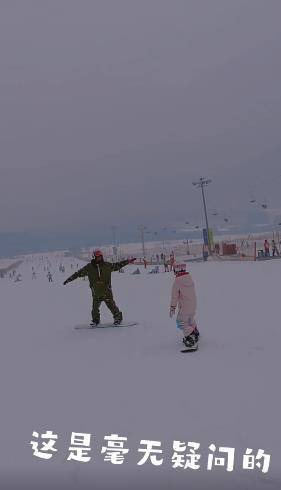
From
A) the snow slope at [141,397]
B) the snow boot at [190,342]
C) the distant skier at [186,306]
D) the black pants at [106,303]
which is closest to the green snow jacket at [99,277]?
the black pants at [106,303]

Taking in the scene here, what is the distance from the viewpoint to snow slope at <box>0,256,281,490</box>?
3.51 m

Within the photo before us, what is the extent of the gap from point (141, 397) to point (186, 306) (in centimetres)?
238

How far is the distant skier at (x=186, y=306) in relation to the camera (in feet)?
23.3

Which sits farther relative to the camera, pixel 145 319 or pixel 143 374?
pixel 145 319

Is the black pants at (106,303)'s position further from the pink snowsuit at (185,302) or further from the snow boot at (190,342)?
the snow boot at (190,342)

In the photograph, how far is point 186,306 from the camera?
7.13 meters

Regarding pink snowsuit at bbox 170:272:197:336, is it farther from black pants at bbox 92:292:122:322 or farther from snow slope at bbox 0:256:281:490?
black pants at bbox 92:292:122:322

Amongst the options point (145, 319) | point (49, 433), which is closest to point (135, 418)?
point (49, 433)

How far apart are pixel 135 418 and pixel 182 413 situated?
1.73 feet

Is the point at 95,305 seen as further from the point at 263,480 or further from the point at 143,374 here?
the point at 263,480

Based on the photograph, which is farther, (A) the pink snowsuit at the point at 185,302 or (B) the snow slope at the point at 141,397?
(A) the pink snowsuit at the point at 185,302

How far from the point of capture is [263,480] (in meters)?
3.30

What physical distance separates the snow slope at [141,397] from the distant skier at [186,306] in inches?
11.1

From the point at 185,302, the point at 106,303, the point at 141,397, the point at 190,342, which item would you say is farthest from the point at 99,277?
the point at 141,397
